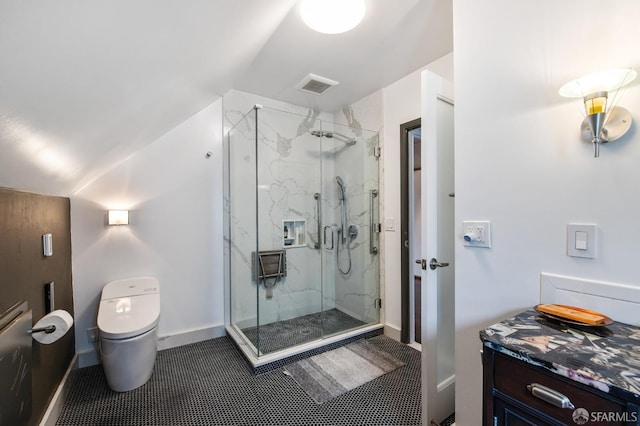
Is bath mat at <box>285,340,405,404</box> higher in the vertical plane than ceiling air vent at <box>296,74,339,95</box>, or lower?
lower

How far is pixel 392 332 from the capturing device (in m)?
2.85

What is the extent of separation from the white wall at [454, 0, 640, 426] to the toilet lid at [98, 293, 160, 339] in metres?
2.06

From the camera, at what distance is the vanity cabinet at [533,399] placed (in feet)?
2.25

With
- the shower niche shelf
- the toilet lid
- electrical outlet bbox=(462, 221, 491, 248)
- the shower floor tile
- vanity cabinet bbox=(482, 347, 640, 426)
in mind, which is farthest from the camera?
the shower niche shelf

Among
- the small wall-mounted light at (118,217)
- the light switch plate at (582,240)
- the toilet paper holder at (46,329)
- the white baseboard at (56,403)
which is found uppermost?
the small wall-mounted light at (118,217)

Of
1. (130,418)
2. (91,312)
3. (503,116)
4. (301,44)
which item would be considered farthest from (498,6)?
(91,312)

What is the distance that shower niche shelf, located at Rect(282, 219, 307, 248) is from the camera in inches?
124

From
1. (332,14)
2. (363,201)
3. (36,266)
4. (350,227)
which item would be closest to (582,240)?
(332,14)

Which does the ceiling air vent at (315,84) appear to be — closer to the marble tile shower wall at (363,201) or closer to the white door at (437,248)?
the marble tile shower wall at (363,201)

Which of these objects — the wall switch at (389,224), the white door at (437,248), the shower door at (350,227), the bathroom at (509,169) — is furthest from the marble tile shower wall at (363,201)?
the white door at (437,248)

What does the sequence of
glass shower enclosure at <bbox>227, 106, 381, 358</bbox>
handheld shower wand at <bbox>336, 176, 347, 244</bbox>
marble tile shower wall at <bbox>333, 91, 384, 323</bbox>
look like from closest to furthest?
glass shower enclosure at <bbox>227, 106, 381, 358</bbox> < marble tile shower wall at <bbox>333, 91, 384, 323</bbox> < handheld shower wand at <bbox>336, 176, 347, 244</bbox>

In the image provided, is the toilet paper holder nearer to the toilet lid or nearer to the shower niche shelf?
the toilet lid

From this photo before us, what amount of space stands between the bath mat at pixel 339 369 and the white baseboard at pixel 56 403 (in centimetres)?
145

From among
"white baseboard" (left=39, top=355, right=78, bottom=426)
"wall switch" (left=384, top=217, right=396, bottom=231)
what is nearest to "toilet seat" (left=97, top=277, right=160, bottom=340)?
"white baseboard" (left=39, top=355, right=78, bottom=426)
